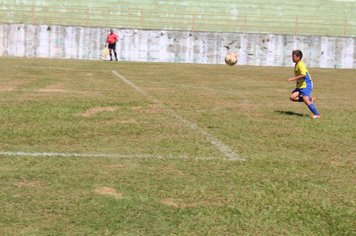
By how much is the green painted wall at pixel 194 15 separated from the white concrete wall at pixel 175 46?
1316 mm

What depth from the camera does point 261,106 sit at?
12.2 meters

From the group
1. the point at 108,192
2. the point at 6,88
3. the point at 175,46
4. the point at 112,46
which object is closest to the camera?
the point at 108,192

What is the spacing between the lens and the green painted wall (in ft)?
114

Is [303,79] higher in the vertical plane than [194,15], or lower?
lower

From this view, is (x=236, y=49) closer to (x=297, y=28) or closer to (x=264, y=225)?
(x=297, y=28)

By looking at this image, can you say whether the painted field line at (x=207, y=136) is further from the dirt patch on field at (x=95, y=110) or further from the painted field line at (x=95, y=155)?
the dirt patch on field at (x=95, y=110)

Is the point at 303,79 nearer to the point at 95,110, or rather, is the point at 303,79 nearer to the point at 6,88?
the point at 95,110

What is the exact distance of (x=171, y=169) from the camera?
5758mm

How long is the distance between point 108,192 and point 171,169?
1.10 meters

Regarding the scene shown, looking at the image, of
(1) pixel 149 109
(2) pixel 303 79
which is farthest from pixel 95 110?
(2) pixel 303 79

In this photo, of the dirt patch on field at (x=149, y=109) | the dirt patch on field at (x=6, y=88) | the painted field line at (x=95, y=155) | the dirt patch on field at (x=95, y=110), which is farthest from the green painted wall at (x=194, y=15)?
the painted field line at (x=95, y=155)

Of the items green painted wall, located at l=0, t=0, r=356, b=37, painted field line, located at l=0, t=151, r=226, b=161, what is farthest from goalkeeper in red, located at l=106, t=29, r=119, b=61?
painted field line, located at l=0, t=151, r=226, b=161

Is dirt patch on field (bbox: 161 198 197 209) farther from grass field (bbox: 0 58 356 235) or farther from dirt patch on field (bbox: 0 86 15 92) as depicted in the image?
Answer: dirt patch on field (bbox: 0 86 15 92)

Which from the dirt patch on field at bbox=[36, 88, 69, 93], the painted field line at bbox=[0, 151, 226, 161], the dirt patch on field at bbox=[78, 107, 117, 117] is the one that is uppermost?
the dirt patch on field at bbox=[36, 88, 69, 93]
